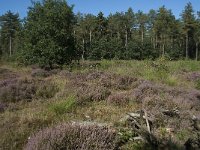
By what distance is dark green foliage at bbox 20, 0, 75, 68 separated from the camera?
19547mm

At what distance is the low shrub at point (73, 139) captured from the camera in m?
4.90

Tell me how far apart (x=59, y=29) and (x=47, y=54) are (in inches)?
72.7

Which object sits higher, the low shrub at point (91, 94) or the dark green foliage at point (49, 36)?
the dark green foliage at point (49, 36)

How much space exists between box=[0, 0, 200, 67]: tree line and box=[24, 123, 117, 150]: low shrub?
1428cm

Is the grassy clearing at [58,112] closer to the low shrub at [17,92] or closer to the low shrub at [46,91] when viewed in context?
the low shrub at [46,91]

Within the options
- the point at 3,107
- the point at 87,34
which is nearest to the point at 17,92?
the point at 3,107

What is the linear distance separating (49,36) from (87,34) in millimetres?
52640

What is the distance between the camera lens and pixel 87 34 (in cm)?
7188

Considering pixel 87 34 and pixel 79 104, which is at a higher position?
pixel 87 34

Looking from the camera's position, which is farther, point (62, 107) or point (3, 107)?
point (3, 107)

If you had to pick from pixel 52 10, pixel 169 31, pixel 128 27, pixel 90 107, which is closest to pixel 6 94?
pixel 90 107

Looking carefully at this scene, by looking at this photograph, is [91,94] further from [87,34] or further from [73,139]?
[87,34]

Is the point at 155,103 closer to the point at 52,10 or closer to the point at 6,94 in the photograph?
the point at 6,94

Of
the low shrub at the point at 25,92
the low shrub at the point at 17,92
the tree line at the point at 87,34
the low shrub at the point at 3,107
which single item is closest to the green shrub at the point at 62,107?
the low shrub at the point at 3,107
